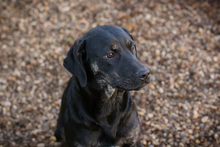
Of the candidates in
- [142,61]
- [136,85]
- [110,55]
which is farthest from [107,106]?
[142,61]

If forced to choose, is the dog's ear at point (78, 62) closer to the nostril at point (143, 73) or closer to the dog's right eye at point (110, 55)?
the dog's right eye at point (110, 55)

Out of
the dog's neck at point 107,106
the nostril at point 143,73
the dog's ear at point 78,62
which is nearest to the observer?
the nostril at point 143,73

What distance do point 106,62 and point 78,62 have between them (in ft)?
1.15

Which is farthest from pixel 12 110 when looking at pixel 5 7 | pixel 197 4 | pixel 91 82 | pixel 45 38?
pixel 197 4

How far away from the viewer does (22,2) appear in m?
6.64

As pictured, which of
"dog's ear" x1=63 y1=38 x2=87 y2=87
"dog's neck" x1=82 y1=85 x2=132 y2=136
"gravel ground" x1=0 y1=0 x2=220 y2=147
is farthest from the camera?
"gravel ground" x1=0 y1=0 x2=220 y2=147

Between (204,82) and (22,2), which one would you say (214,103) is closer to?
(204,82)

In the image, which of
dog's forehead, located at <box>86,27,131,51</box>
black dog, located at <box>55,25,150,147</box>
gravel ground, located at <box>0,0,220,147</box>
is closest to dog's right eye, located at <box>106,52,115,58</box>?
black dog, located at <box>55,25,150,147</box>

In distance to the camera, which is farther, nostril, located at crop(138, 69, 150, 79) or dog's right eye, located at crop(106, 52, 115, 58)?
dog's right eye, located at crop(106, 52, 115, 58)

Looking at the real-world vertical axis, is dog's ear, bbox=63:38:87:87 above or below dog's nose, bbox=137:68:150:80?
above

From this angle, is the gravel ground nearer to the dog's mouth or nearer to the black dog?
the black dog

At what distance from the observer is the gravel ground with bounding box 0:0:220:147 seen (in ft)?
15.3

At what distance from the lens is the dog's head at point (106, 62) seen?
289 cm

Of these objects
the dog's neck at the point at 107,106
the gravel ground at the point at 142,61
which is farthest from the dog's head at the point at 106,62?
the gravel ground at the point at 142,61
